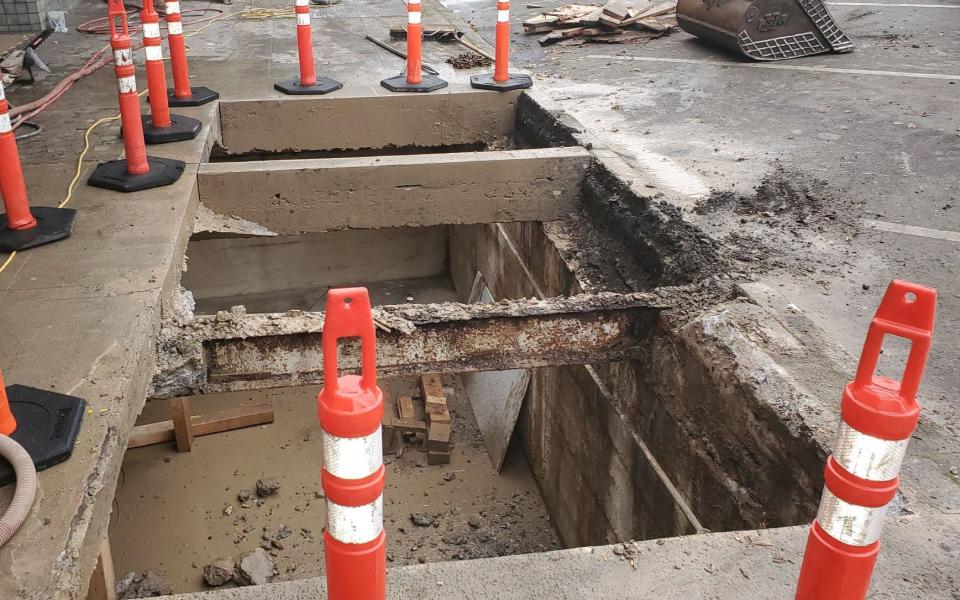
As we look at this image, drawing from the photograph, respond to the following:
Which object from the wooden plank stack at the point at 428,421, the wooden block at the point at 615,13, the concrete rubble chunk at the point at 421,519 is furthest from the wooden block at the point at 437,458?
the wooden block at the point at 615,13

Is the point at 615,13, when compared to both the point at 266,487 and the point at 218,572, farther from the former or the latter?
the point at 218,572

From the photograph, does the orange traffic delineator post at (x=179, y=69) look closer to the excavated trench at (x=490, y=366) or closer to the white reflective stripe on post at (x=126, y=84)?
the excavated trench at (x=490, y=366)

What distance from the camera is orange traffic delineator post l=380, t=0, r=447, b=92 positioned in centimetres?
741

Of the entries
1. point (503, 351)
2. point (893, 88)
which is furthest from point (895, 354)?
point (893, 88)

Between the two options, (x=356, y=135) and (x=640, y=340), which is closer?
(x=640, y=340)

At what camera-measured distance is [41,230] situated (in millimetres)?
4559

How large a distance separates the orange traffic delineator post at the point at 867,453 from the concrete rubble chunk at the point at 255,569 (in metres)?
4.74

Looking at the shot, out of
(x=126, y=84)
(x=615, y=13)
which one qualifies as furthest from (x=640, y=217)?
(x=615, y=13)

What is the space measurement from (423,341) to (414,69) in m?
4.10

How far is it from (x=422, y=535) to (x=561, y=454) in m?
1.31

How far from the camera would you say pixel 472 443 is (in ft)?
26.3

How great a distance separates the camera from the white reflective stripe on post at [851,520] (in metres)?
1.92

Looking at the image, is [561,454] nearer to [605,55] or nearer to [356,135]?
[356,135]

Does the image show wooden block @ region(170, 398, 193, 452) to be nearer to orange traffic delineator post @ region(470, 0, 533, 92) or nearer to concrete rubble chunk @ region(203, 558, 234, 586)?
concrete rubble chunk @ region(203, 558, 234, 586)
